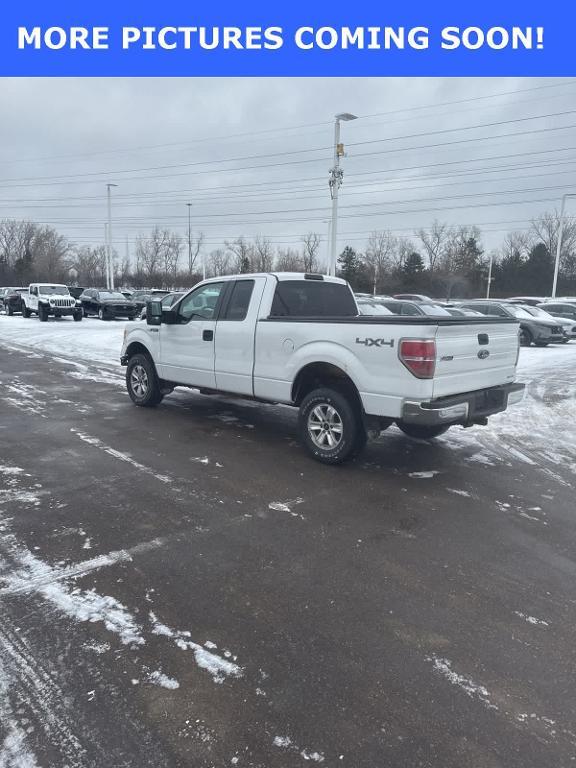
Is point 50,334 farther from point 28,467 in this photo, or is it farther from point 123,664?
point 123,664

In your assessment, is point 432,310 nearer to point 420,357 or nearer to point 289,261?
point 420,357

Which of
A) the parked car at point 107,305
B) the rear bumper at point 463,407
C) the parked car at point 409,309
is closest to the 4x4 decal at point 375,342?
the rear bumper at point 463,407

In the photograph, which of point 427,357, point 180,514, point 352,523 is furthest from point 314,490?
point 427,357

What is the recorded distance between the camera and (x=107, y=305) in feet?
96.0

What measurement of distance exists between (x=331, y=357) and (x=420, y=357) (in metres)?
1.04

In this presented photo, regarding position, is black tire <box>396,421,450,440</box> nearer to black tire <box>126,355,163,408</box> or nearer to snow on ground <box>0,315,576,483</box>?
snow on ground <box>0,315,576,483</box>

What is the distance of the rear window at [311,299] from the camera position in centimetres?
679

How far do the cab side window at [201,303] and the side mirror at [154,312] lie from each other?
32 centimetres

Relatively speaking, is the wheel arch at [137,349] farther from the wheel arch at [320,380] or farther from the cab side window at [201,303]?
the wheel arch at [320,380]

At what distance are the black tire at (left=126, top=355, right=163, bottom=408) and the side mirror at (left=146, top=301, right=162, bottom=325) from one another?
28.0 inches

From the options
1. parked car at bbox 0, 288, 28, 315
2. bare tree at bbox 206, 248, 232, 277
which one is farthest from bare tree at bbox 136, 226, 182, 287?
parked car at bbox 0, 288, 28, 315

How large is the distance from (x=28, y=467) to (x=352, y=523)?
11.3ft

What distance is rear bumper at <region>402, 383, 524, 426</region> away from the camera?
5.09 m

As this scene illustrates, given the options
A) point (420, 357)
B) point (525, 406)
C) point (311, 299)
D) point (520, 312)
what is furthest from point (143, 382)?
point (520, 312)
